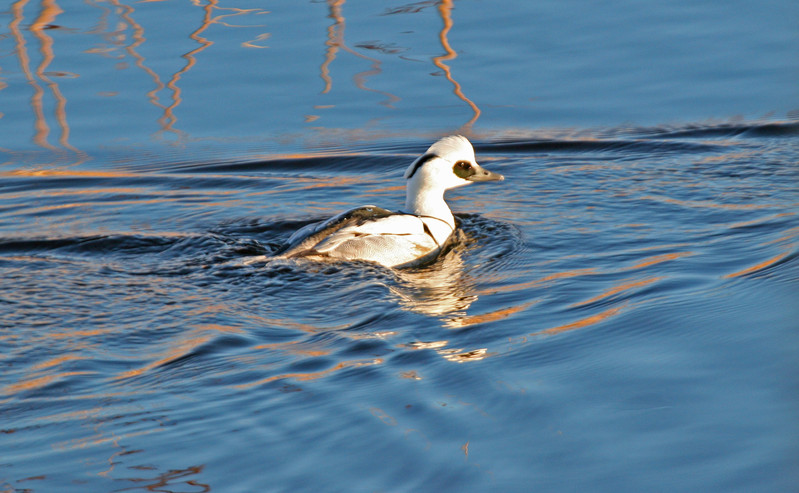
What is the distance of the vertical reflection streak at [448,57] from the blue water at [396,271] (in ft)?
0.20

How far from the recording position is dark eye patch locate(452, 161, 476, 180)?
8555 millimetres

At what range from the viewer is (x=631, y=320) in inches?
231

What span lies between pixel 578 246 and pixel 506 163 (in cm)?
242

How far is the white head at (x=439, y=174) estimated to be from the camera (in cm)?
843

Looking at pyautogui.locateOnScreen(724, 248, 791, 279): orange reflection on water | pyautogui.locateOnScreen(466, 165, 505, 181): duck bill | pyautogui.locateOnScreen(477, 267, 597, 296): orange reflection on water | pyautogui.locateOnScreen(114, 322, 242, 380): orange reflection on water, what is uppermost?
pyautogui.locateOnScreen(466, 165, 505, 181): duck bill

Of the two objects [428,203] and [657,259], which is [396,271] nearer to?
[428,203]

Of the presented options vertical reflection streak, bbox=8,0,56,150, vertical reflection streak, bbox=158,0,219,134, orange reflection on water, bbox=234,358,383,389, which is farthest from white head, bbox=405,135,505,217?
vertical reflection streak, bbox=8,0,56,150

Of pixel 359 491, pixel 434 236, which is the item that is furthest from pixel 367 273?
pixel 359 491

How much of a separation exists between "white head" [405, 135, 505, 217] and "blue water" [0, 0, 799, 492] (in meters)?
0.40

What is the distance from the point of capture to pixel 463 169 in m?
8.61

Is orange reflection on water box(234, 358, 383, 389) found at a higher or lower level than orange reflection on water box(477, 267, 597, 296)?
higher

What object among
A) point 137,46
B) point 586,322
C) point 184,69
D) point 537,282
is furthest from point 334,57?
point 586,322

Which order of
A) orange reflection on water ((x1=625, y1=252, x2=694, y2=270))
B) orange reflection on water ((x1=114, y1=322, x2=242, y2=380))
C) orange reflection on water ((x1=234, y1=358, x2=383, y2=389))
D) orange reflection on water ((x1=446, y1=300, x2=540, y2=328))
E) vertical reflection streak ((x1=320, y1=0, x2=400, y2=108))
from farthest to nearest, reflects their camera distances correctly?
vertical reflection streak ((x1=320, y1=0, x2=400, y2=108)) → orange reflection on water ((x1=625, y1=252, x2=694, y2=270)) → orange reflection on water ((x1=446, y1=300, x2=540, y2=328)) → orange reflection on water ((x1=114, y1=322, x2=242, y2=380)) → orange reflection on water ((x1=234, y1=358, x2=383, y2=389))

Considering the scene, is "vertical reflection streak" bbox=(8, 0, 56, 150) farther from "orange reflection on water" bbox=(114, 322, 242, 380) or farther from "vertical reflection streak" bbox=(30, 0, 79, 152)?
"orange reflection on water" bbox=(114, 322, 242, 380)
